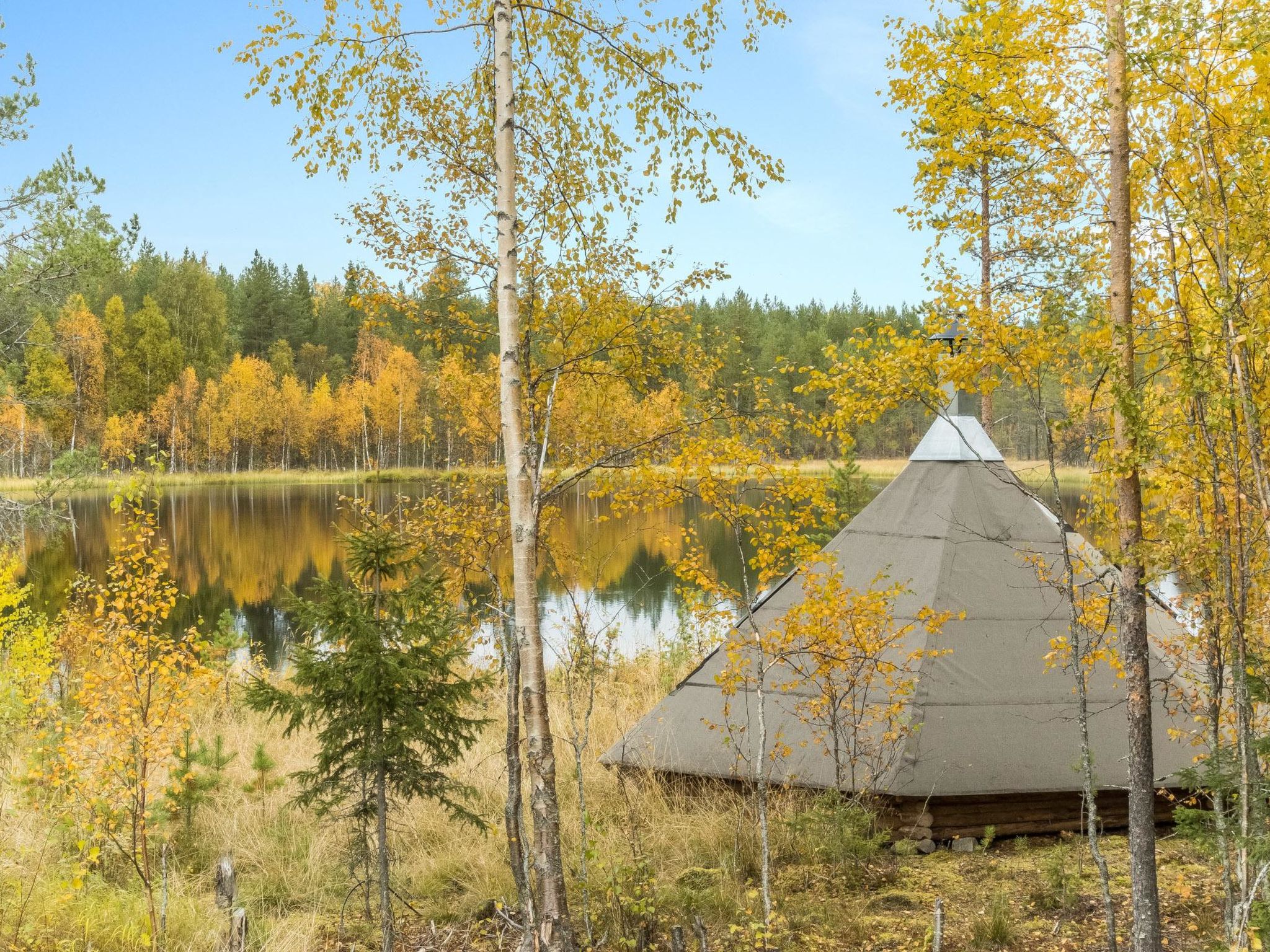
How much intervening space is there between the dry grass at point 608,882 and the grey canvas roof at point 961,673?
1.43 ft

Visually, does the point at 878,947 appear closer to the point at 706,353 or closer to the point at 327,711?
the point at 327,711

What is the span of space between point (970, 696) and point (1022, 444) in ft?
190

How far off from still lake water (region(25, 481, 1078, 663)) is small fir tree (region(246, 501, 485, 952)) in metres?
0.38

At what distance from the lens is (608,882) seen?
5.61 m

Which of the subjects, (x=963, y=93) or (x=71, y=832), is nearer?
(x=963, y=93)

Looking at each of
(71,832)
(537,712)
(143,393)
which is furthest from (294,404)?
(537,712)

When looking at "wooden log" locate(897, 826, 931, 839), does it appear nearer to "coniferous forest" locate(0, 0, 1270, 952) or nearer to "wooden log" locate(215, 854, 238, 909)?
"coniferous forest" locate(0, 0, 1270, 952)

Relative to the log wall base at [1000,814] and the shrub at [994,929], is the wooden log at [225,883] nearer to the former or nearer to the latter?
the shrub at [994,929]

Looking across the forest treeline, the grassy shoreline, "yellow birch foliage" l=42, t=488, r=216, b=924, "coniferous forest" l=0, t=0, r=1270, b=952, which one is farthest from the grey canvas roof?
the forest treeline

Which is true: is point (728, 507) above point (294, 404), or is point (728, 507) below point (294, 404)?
below

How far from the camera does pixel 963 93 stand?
17.2ft

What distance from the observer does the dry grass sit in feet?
17.3

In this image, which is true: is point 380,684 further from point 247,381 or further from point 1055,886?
point 247,381

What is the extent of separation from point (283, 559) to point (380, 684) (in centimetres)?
2393
